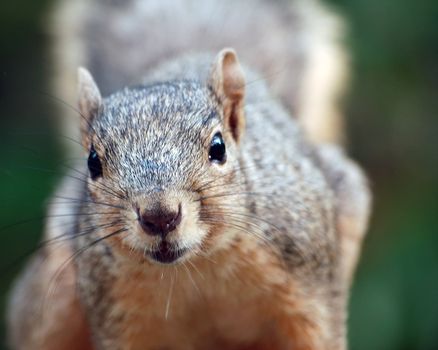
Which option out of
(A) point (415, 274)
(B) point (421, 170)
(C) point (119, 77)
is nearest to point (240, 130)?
(C) point (119, 77)

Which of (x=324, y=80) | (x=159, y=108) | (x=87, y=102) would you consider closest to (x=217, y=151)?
(x=159, y=108)

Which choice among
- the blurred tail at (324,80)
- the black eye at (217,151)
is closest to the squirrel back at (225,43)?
the blurred tail at (324,80)

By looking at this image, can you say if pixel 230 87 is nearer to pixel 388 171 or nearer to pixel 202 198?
pixel 202 198

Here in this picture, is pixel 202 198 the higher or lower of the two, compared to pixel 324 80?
lower

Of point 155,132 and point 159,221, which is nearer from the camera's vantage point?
point 159,221

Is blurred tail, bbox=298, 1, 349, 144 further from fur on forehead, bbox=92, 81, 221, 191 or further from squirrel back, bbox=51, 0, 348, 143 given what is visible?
fur on forehead, bbox=92, 81, 221, 191

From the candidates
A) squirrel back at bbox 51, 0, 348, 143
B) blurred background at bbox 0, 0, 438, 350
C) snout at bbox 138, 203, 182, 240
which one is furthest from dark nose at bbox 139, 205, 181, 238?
blurred background at bbox 0, 0, 438, 350

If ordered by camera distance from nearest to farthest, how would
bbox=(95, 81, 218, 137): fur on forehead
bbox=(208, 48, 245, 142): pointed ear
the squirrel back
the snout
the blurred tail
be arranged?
the snout, bbox=(95, 81, 218, 137): fur on forehead, bbox=(208, 48, 245, 142): pointed ear, the squirrel back, the blurred tail

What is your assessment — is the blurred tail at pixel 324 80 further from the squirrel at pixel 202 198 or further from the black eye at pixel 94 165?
the black eye at pixel 94 165
